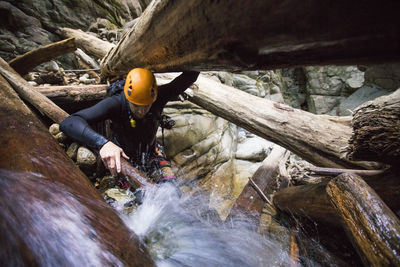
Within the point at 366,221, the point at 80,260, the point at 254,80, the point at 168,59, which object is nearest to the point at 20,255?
the point at 80,260

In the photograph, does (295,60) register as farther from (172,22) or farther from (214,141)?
(214,141)

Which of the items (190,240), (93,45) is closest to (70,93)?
(93,45)

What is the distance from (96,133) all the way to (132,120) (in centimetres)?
68

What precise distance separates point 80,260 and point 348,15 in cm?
140

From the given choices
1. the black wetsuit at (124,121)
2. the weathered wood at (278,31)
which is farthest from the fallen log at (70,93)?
the weathered wood at (278,31)

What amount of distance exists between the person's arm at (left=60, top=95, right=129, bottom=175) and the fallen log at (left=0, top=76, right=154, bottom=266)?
2.35 feet

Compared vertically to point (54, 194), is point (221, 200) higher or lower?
lower

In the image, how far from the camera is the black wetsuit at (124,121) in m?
2.08

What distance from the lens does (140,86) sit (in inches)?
89.3

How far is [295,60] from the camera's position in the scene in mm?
756

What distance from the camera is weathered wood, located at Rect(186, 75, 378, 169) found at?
200 cm

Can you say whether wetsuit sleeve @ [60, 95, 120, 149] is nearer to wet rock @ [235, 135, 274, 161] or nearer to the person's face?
the person's face

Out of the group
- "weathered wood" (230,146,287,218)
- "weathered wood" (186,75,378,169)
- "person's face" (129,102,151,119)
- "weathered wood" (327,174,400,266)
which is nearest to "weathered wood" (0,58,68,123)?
"person's face" (129,102,151,119)

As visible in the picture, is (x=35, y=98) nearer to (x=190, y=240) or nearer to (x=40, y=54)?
(x=40, y=54)
